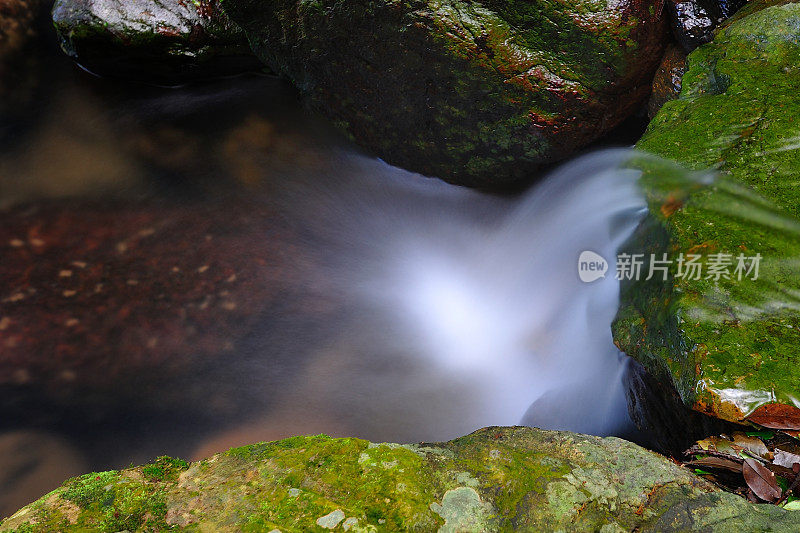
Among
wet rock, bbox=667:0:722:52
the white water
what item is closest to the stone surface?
the white water

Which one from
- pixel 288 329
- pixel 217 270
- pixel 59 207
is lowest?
pixel 288 329

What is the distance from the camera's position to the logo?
4223mm

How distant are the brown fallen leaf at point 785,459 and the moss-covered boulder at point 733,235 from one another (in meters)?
0.14

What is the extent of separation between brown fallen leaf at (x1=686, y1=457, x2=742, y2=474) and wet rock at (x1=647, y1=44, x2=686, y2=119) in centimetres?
326

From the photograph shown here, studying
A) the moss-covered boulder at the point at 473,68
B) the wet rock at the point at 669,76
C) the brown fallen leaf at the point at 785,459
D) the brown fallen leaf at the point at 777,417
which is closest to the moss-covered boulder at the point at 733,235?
the brown fallen leaf at the point at 777,417

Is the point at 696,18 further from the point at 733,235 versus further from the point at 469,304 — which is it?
the point at 469,304

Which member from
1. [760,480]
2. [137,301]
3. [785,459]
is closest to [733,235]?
[785,459]

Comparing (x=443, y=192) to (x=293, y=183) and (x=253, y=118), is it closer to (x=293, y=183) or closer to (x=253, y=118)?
(x=293, y=183)

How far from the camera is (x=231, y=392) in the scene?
4.22 m

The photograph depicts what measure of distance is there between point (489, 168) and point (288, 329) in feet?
8.55

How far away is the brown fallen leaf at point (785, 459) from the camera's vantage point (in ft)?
6.51

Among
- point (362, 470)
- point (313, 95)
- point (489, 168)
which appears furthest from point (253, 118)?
point (362, 470)

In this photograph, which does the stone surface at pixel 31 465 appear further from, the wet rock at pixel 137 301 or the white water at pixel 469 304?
→ the white water at pixel 469 304

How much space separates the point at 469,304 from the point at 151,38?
4655 mm
